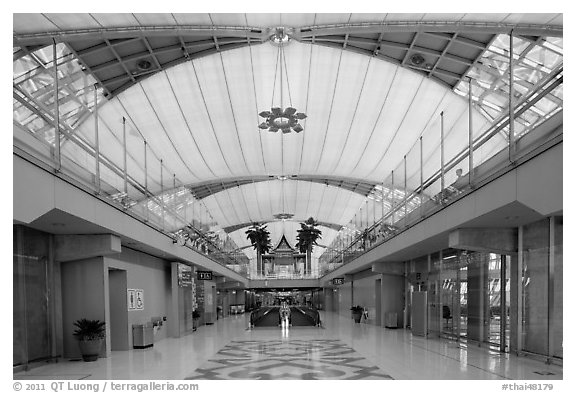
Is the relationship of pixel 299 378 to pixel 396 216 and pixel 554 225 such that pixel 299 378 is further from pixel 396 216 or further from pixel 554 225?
pixel 396 216

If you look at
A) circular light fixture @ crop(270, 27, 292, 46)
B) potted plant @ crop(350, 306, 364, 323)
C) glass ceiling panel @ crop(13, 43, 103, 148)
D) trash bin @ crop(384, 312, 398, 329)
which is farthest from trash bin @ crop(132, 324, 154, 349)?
potted plant @ crop(350, 306, 364, 323)

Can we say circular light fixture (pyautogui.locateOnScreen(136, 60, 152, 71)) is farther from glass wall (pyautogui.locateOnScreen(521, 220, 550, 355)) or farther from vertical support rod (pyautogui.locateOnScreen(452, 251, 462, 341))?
glass wall (pyautogui.locateOnScreen(521, 220, 550, 355))

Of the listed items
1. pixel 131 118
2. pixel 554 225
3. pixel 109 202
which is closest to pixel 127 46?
pixel 131 118

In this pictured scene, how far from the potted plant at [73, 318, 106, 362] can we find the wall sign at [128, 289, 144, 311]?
14.8 feet

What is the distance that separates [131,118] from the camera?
30.5 metres

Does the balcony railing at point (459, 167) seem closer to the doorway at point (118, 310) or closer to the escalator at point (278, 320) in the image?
the doorway at point (118, 310)

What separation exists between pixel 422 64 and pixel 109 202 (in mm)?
16249

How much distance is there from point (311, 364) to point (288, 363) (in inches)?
25.5

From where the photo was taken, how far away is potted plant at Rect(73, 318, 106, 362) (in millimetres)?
17297

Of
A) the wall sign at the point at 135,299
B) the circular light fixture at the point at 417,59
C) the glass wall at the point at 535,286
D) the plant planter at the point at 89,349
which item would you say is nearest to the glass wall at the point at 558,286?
the glass wall at the point at 535,286

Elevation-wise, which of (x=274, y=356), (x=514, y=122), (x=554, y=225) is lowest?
(x=274, y=356)
